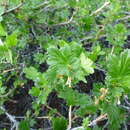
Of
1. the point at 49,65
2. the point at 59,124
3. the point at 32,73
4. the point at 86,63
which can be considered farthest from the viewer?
the point at 49,65

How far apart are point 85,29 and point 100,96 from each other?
39.7 inches

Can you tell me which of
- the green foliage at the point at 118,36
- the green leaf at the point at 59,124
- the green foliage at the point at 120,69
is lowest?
the green leaf at the point at 59,124

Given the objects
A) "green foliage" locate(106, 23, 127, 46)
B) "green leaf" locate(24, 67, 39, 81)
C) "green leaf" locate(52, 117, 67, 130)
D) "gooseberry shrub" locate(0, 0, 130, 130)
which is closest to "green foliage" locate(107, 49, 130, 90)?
"gooseberry shrub" locate(0, 0, 130, 130)

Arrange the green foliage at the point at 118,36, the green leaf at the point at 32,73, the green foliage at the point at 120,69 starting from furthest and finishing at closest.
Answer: the green foliage at the point at 118,36 < the green leaf at the point at 32,73 < the green foliage at the point at 120,69

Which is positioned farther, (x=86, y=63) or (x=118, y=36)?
(x=118, y=36)

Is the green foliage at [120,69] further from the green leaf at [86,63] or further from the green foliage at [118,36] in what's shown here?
the green foliage at [118,36]

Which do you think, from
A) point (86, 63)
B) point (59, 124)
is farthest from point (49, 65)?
point (86, 63)

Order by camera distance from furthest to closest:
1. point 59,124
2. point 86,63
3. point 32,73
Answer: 1. point 32,73
2. point 59,124
3. point 86,63

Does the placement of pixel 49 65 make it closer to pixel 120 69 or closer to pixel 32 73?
pixel 32 73

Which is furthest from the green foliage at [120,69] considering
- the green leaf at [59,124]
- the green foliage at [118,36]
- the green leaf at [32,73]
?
the green foliage at [118,36]

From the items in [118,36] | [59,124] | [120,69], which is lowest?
[59,124]

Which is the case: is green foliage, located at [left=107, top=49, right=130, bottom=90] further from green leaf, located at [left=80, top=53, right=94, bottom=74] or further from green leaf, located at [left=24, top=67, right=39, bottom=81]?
green leaf, located at [left=24, top=67, right=39, bottom=81]

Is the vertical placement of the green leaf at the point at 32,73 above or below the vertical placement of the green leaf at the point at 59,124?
above

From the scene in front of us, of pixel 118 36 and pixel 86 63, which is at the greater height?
pixel 118 36
